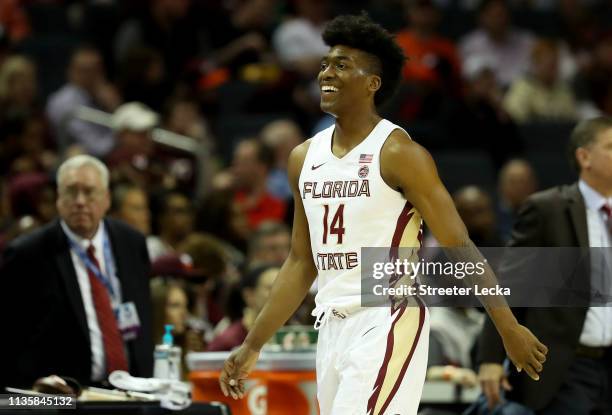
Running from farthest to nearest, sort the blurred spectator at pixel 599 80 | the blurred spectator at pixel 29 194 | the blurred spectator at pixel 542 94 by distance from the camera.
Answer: the blurred spectator at pixel 599 80 → the blurred spectator at pixel 542 94 → the blurred spectator at pixel 29 194

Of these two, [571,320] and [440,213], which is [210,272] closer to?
[571,320]

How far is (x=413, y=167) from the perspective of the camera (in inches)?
217

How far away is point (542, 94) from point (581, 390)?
282 inches

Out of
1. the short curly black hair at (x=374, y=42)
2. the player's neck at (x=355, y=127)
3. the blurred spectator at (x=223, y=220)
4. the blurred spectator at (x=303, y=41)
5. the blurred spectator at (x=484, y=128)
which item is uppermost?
the blurred spectator at (x=303, y=41)

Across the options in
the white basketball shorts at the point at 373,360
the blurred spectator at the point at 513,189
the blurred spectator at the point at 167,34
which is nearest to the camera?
the white basketball shorts at the point at 373,360

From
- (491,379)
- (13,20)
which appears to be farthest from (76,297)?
(13,20)

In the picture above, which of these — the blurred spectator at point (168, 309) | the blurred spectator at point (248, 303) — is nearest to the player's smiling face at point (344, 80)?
the blurred spectator at point (248, 303)

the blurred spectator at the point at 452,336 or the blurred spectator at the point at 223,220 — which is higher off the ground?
the blurred spectator at the point at 223,220

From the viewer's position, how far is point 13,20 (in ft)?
46.1

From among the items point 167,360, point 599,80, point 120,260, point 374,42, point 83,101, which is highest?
point 599,80

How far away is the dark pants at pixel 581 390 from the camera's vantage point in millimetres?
6926

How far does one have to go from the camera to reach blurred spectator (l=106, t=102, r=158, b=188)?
11.3m

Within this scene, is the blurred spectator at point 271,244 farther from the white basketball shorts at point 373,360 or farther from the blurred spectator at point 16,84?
the white basketball shorts at point 373,360

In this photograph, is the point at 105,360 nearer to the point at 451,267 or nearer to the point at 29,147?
the point at 451,267
